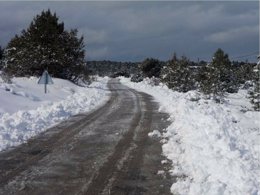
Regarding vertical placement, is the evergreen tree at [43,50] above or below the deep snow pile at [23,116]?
above

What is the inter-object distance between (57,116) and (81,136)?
5.72 m

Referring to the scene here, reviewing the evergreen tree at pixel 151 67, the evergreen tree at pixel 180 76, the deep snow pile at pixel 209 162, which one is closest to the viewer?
the deep snow pile at pixel 209 162

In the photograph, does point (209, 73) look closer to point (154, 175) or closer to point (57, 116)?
point (57, 116)

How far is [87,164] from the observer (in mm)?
10094

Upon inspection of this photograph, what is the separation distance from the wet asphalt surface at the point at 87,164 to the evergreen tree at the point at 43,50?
31531mm

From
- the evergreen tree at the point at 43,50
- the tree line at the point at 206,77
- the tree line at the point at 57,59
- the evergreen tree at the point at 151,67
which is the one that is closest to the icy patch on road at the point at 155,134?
the tree line at the point at 206,77

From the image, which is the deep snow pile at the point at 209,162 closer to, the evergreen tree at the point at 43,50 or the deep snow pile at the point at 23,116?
the deep snow pile at the point at 23,116

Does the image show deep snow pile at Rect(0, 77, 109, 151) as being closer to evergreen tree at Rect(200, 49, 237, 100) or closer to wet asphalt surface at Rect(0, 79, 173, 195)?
wet asphalt surface at Rect(0, 79, 173, 195)

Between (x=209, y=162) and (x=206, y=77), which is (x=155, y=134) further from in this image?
(x=206, y=77)

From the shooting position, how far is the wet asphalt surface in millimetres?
8070

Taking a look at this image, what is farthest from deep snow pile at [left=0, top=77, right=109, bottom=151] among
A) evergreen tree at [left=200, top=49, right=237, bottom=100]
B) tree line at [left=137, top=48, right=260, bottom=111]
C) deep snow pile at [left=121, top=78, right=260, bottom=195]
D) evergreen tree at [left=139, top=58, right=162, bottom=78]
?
evergreen tree at [left=139, top=58, right=162, bottom=78]

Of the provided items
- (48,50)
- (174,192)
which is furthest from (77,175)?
(48,50)

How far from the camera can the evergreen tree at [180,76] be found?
55088 mm

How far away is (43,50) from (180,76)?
17.9m
